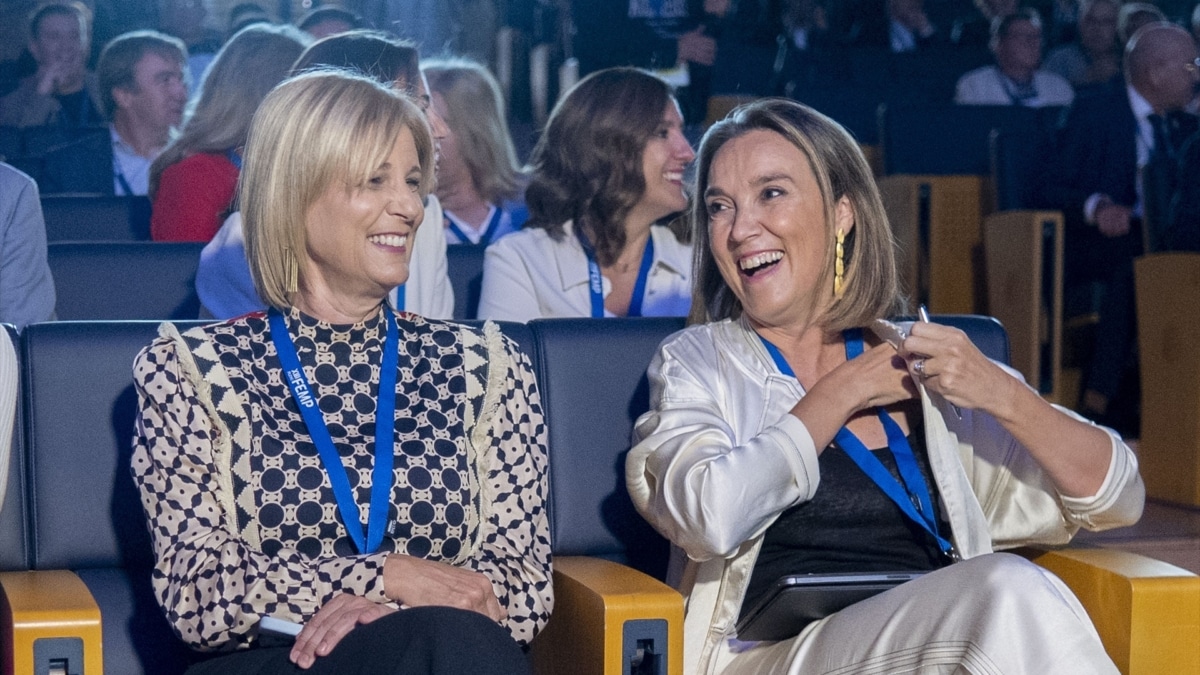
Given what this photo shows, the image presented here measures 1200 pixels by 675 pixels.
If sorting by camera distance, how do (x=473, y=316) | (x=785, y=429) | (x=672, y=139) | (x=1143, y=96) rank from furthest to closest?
(x=1143, y=96) < (x=473, y=316) < (x=672, y=139) < (x=785, y=429)

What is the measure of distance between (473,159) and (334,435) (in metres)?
2.10

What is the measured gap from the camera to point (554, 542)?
2.26m

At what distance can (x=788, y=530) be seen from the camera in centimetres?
203

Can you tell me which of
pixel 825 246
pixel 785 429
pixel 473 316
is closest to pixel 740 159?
pixel 825 246

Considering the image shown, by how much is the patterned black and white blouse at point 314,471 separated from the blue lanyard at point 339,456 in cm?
2

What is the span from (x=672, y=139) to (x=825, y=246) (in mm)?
1178

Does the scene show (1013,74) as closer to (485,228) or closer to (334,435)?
(485,228)

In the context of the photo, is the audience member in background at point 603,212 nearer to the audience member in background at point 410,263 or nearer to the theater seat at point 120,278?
the audience member in background at point 410,263

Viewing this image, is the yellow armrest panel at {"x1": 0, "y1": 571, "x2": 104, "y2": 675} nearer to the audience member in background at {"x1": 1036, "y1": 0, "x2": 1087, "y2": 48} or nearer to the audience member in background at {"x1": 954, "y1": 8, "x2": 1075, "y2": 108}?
the audience member in background at {"x1": 954, "y1": 8, "x2": 1075, "y2": 108}

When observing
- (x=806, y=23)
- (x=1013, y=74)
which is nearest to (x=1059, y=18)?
(x=1013, y=74)

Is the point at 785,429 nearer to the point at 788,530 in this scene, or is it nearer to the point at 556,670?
the point at 788,530

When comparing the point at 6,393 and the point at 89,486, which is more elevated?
the point at 6,393

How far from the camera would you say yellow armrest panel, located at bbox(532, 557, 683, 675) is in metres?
1.82

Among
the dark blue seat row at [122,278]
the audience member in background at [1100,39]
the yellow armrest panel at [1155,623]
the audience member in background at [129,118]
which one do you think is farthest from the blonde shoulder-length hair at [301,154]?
the audience member in background at [1100,39]
